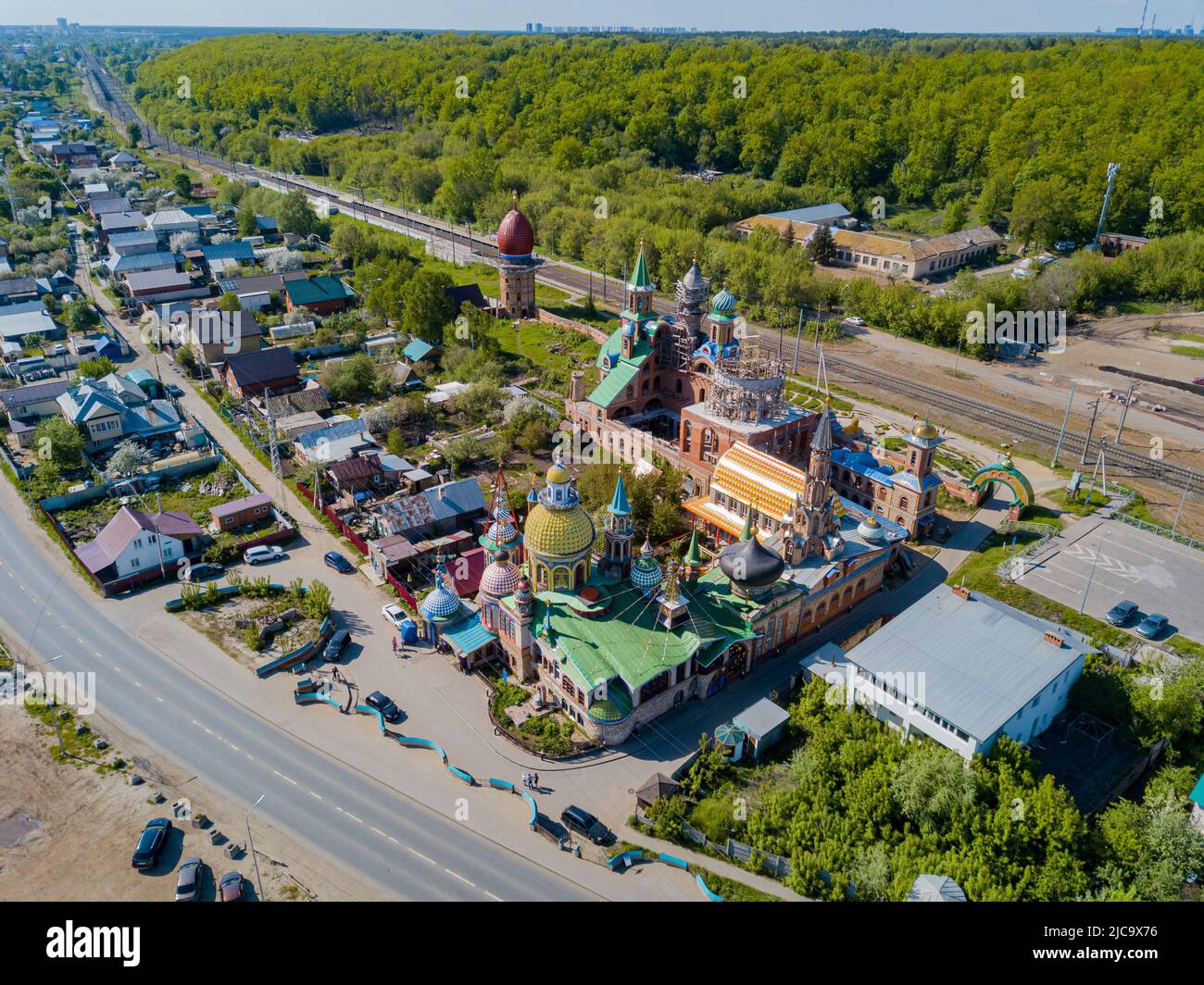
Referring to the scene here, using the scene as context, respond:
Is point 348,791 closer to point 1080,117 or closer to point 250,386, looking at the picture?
point 250,386

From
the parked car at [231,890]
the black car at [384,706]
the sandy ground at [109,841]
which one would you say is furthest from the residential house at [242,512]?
the parked car at [231,890]

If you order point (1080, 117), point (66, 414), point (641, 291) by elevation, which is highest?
point (1080, 117)

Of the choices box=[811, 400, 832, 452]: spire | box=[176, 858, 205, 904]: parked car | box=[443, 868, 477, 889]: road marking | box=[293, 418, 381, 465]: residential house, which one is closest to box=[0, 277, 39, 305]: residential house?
box=[293, 418, 381, 465]: residential house

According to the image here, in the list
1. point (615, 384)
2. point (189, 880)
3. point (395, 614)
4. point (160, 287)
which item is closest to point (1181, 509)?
point (615, 384)

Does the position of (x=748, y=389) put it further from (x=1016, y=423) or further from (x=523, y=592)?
(x=1016, y=423)

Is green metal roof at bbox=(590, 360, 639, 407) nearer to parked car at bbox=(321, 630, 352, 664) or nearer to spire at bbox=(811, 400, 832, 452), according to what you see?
spire at bbox=(811, 400, 832, 452)
